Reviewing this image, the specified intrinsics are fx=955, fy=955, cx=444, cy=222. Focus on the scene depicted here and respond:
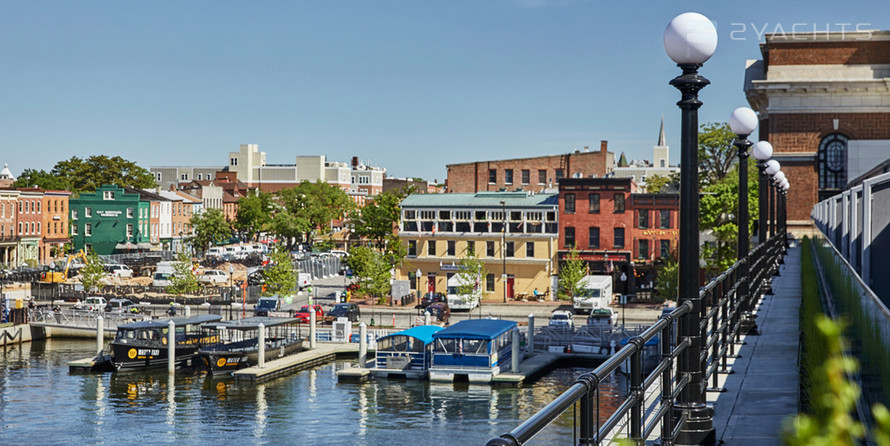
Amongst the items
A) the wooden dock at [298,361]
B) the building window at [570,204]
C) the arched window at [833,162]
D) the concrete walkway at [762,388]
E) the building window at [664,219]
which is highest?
the arched window at [833,162]

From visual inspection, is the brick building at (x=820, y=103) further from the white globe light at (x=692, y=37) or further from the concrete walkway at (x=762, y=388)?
the white globe light at (x=692, y=37)

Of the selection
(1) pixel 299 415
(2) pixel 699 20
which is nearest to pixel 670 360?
(2) pixel 699 20

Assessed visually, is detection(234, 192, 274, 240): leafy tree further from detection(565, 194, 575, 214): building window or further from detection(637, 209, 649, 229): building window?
detection(637, 209, 649, 229): building window

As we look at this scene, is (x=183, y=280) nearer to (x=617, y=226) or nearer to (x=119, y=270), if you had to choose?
(x=119, y=270)

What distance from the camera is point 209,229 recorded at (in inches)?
4769

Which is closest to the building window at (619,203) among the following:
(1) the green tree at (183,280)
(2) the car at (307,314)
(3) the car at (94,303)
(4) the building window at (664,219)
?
(4) the building window at (664,219)

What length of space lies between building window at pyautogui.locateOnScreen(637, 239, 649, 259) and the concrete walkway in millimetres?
→ 55669

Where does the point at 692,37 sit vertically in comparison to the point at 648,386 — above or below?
above

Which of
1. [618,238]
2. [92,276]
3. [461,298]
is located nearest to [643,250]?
[618,238]

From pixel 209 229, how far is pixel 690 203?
383 ft

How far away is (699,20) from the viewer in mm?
8711

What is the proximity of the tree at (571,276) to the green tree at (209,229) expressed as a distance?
62450 millimetres

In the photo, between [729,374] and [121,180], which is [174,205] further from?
[729,374]

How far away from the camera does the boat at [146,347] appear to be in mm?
54250
